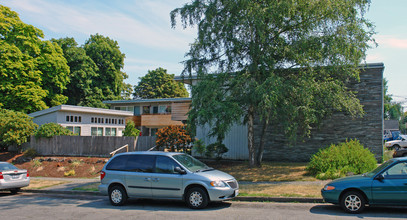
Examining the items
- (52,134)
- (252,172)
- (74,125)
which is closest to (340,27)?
(252,172)

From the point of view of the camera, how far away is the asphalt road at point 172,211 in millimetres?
8812

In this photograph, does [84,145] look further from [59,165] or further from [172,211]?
[172,211]

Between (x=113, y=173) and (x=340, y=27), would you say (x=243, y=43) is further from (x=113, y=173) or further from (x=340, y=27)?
(x=113, y=173)

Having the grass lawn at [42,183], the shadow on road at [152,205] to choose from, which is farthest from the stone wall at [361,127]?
the grass lawn at [42,183]

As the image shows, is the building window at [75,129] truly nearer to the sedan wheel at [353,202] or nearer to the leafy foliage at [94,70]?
the leafy foliage at [94,70]

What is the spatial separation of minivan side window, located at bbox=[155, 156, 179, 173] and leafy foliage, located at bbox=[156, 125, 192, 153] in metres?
9.07

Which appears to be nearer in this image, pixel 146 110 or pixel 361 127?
pixel 361 127

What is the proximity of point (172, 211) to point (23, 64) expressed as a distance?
91.0 ft

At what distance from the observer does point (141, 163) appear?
35.8 ft

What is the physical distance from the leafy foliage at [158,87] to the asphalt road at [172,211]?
4773 centimetres

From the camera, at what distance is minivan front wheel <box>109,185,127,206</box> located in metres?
10.8

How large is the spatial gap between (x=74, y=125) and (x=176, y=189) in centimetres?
2070

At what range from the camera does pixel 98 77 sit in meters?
44.7

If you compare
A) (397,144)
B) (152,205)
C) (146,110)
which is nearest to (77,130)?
(146,110)
